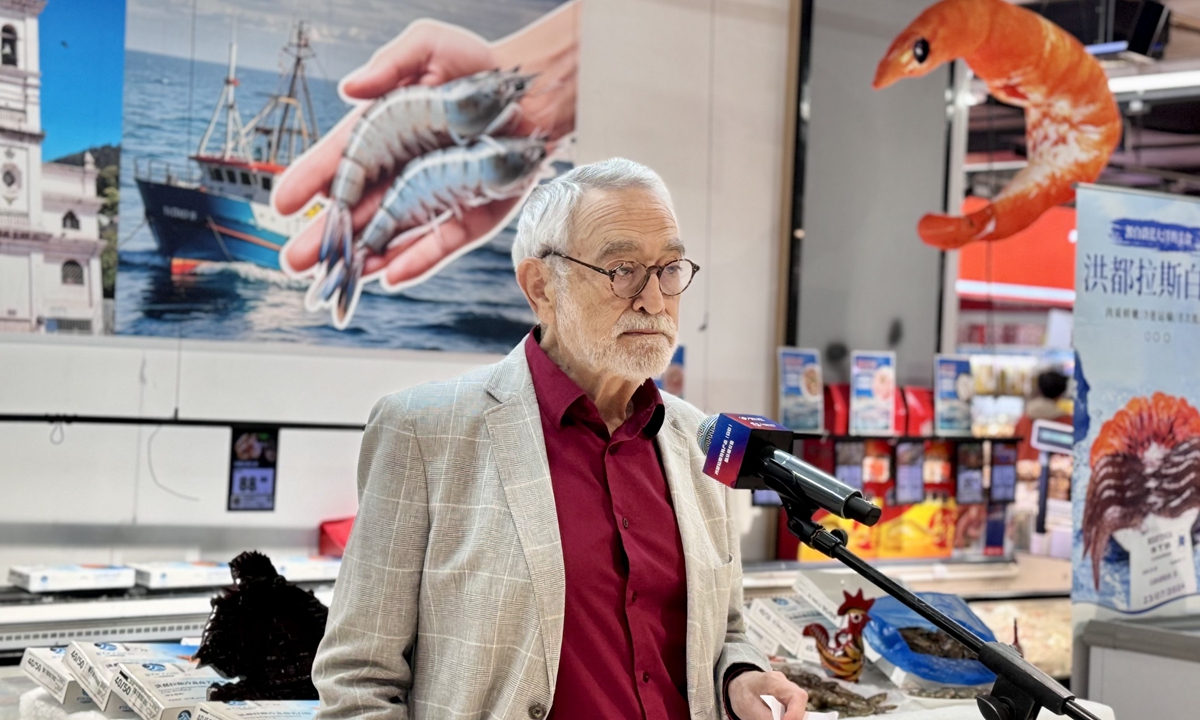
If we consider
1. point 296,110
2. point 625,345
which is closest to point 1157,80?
point 296,110

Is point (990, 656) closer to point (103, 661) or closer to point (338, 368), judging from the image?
point (103, 661)

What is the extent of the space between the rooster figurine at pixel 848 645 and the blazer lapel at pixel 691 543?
1.35 metres

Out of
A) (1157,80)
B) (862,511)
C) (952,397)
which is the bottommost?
(952,397)

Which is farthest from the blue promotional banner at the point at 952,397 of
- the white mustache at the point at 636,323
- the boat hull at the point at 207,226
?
the white mustache at the point at 636,323

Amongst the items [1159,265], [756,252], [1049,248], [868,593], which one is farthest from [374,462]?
[1049,248]

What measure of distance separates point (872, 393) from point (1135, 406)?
1.64 metres

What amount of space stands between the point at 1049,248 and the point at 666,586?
10969 millimetres

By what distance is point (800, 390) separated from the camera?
5.07m

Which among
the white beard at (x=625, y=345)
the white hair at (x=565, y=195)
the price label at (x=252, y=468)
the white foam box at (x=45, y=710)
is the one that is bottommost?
the white foam box at (x=45, y=710)

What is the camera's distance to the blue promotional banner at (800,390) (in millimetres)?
5039

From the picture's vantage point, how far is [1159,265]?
148 inches

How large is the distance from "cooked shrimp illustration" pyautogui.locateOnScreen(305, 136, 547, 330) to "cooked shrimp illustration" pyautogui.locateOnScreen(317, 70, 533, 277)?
0.15 ft

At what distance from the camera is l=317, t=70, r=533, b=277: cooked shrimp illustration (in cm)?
442

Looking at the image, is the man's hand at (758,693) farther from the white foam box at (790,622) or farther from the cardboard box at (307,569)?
the cardboard box at (307,569)
